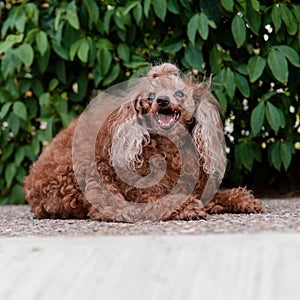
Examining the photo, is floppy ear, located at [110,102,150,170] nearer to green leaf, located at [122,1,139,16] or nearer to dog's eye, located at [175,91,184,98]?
dog's eye, located at [175,91,184,98]

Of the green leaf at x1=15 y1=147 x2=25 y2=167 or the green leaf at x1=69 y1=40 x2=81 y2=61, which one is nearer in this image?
the green leaf at x1=69 y1=40 x2=81 y2=61

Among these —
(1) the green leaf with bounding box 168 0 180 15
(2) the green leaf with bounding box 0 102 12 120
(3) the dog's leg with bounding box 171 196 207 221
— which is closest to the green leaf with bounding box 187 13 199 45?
(1) the green leaf with bounding box 168 0 180 15

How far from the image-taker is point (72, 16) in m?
4.63

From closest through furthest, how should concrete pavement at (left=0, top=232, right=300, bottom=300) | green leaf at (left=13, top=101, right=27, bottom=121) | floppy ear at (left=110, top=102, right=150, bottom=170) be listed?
1. concrete pavement at (left=0, top=232, right=300, bottom=300)
2. floppy ear at (left=110, top=102, right=150, bottom=170)
3. green leaf at (left=13, top=101, right=27, bottom=121)

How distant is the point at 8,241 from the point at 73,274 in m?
0.44

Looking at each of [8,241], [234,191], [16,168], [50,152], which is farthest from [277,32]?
[8,241]

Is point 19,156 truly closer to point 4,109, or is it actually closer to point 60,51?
point 4,109

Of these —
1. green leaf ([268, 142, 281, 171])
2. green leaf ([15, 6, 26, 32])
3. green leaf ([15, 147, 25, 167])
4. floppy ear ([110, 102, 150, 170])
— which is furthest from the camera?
green leaf ([15, 147, 25, 167])

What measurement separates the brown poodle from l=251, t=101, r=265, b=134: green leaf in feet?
2.39

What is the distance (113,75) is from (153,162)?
131cm

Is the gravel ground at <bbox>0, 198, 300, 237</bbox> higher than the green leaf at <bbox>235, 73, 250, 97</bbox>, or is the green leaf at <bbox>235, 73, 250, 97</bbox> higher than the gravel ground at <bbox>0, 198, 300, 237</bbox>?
the green leaf at <bbox>235, 73, 250, 97</bbox>

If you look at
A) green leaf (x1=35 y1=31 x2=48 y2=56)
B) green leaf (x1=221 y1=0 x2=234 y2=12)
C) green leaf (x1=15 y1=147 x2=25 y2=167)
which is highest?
green leaf (x1=221 y1=0 x2=234 y2=12)

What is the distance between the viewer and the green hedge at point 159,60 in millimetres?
4516

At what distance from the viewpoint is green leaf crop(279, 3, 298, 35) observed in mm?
4484
